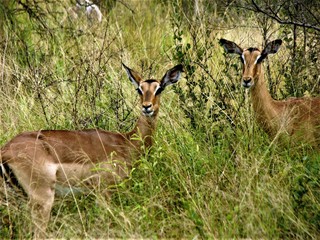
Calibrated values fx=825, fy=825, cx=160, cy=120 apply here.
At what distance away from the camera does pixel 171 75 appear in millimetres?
5992

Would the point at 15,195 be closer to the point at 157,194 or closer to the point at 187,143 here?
the point at 157,194

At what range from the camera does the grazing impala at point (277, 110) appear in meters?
6.10

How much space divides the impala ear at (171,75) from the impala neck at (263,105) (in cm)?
64

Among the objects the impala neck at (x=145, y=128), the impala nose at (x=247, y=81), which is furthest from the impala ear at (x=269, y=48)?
the impala neck at (x=145, y=128)

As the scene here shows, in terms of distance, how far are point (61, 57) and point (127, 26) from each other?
1.45 metres

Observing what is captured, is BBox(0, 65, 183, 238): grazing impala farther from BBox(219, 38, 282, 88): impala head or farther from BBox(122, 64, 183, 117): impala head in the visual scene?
BBox(219, 38, 282, 88): impala head

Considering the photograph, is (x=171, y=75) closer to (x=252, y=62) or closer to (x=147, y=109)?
(x=147, y=109)

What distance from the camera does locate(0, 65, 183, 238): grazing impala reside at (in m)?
4.94

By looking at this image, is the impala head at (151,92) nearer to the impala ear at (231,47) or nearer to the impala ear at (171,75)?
the impala ear at (171,75)

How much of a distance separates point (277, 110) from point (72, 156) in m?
1.75

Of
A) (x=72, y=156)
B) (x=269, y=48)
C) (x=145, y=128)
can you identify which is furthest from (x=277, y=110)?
(x=72, y=156)

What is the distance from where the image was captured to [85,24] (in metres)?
9.77

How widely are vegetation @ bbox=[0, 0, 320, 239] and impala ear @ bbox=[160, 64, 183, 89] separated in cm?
33

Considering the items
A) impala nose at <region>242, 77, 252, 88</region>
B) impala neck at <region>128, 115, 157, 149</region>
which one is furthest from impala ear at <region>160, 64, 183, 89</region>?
impala nose at <region>242, 77, 252, 88</region>
